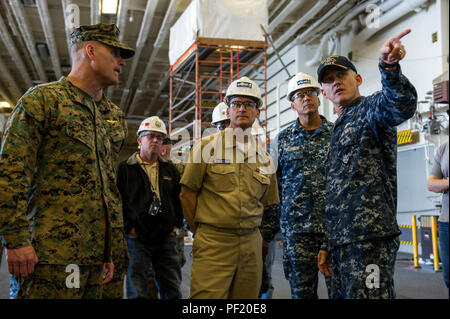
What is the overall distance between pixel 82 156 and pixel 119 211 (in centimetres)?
41

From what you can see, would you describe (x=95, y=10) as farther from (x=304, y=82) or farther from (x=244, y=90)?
(x=244, y=90)

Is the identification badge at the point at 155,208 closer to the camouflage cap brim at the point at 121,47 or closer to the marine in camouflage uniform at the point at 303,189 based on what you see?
the marine in camouflage uniform at the point at 303,189

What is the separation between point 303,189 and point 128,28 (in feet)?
31.9

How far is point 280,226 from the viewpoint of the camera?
3.28 meters

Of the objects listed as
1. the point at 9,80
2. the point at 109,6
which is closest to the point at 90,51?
the point at 109,6

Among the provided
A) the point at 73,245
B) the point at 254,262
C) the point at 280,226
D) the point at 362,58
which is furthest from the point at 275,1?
the point at 73,245

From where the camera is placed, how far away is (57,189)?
193 cm

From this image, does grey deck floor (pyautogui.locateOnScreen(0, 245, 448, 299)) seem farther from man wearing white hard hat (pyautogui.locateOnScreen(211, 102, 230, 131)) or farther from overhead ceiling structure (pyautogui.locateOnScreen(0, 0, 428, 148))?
overhead ceiling structure (pyautogui.locateOnScreen(0, 0, 428, 148))

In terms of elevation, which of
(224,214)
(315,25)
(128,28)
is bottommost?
(224,214)

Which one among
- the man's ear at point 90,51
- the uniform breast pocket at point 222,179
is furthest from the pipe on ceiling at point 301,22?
the man's ear at point 90,51

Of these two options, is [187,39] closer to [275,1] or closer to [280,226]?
[275,1]

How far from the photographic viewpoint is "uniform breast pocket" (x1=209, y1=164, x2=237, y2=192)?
263 cm
